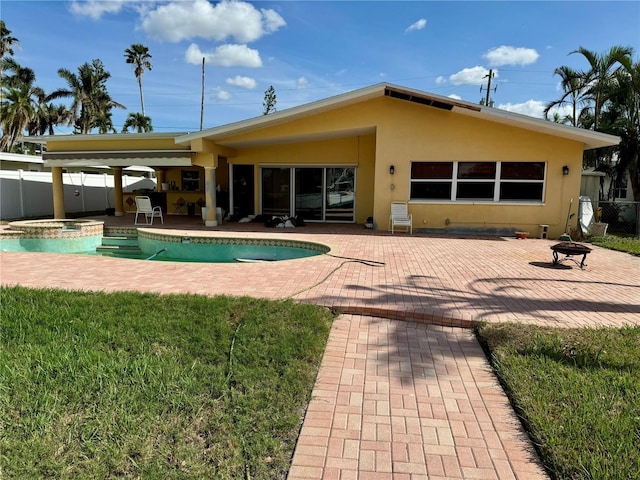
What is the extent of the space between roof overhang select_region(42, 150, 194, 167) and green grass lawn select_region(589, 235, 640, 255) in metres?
13.9

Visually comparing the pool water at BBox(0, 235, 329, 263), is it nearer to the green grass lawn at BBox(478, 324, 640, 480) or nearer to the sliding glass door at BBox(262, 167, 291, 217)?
the sliding glass door at BBox(262, 167, 291, 217)

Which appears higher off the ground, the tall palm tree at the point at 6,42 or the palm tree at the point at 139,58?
the palm tree at the point at 139,58

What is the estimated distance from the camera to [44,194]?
19.5 metres

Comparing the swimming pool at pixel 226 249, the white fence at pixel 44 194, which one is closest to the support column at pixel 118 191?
the white fence at pixel 44 194

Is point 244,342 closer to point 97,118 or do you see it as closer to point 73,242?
point 73,242

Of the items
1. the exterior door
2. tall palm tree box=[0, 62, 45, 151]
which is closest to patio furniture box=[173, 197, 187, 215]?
the exterior door

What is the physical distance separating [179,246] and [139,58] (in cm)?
4348

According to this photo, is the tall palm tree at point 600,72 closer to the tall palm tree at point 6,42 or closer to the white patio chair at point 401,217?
the white patio chair at point 401,217

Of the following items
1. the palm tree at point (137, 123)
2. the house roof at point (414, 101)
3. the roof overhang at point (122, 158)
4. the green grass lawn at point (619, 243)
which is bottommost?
the green grass lawn at point (619, 243)

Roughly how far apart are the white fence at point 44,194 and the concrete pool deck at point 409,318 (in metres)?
11.6

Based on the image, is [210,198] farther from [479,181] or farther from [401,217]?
[479,181]

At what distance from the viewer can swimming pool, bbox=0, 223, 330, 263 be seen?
10859 millimetres

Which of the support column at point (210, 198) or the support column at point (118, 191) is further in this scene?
the support column at point (118, 191)

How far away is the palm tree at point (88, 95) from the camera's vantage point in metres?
40.0
